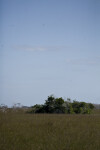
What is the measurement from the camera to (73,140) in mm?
10273

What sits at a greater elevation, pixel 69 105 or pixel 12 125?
pixel 69 105

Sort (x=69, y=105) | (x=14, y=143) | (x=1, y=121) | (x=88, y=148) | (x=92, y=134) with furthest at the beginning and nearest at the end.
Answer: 1. (x=69, y=105)
2. (x=1, y=121)
3. (x=92, y=134)
4. (x=14, y=143)
5. (x=88, y=148)

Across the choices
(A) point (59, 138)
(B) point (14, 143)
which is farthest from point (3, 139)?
(A) point (59, 138)

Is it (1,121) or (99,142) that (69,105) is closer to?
(1,121)

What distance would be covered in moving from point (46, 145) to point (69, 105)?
19641mm

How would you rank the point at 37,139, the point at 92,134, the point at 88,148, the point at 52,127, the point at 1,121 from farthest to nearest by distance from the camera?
the point at 1,121
the point at 52,127
the point at 92,134
the point at 37,139
the point at 88,148

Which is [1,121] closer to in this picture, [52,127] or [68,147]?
[52,127]

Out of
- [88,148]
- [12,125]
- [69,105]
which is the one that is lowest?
[88,148]

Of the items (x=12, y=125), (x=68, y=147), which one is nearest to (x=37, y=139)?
(x=68, y=147)

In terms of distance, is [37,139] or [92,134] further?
[92,134]

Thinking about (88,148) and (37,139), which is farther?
(37,139)

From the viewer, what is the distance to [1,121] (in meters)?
14.4

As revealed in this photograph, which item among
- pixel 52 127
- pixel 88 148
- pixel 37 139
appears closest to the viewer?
pixel 88 148

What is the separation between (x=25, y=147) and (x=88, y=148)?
2031 millimetres
